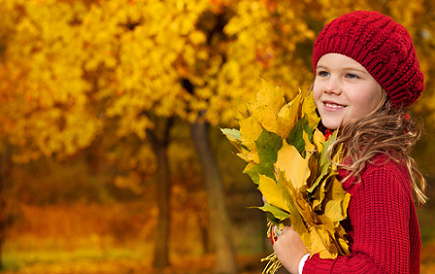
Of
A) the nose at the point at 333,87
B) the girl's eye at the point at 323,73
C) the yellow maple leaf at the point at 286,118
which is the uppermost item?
the girl's eye at the point at 323,73

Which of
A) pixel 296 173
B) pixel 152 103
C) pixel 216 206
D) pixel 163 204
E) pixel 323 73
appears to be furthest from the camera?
pixel 163 204

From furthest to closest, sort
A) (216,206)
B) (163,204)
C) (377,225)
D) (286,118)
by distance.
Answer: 1. (163,204)
2. (216,206)
3. (286,118)
4. (377,225)

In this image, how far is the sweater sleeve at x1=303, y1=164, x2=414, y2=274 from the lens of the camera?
1598 mm

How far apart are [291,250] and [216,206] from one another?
8.14 metres

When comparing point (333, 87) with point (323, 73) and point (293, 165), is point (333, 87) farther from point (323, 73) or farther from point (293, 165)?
point (293, 165)

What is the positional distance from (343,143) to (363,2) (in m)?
6.42

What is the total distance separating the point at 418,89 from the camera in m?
1.99

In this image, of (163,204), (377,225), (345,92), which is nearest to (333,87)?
(345,92)

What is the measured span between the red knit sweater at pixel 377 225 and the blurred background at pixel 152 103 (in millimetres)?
964

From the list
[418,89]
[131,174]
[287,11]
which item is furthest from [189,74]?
[131,174]

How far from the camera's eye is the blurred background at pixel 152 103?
711 cm

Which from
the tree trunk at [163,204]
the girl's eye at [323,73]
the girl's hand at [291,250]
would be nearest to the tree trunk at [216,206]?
the tree trunk at [163,204]

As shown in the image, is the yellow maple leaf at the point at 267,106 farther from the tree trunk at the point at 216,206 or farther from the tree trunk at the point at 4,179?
the tree trunk at the point at 4,179

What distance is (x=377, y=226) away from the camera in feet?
5.27
